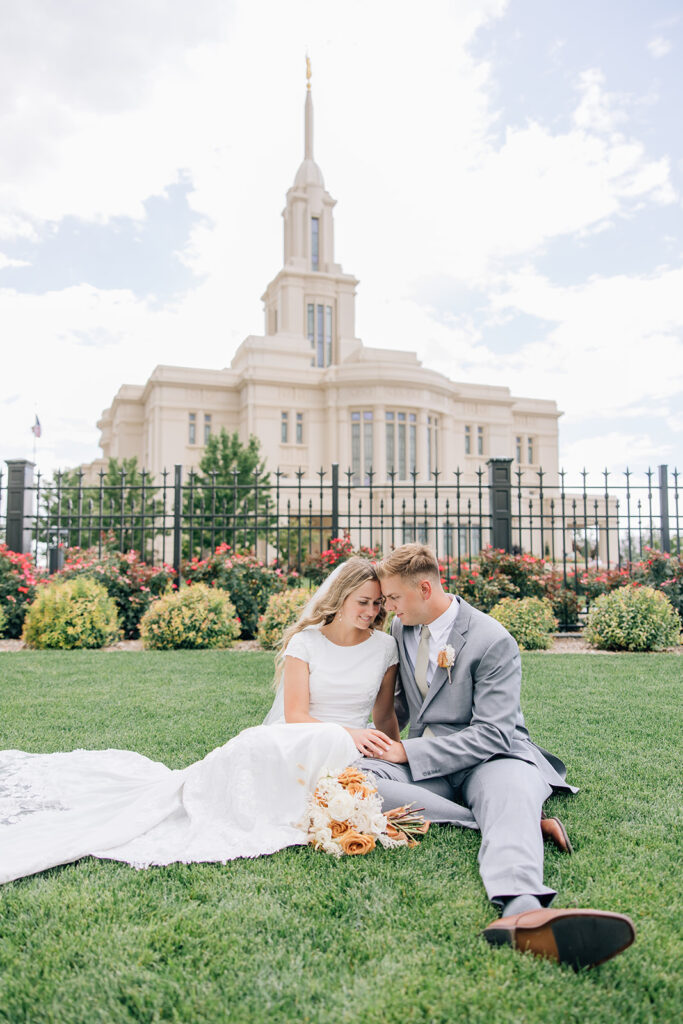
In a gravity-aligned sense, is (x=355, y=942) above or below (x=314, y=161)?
below

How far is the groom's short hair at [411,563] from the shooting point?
11.0 feet

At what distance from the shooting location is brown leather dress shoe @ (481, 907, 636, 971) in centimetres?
202

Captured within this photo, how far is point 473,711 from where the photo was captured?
3.31 meters

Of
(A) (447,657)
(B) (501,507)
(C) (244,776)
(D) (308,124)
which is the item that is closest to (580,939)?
(A) (447,657)

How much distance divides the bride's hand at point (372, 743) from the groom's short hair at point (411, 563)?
0.73m

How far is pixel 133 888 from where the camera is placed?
8.63 ft

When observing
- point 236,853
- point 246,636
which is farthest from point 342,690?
point 246,636

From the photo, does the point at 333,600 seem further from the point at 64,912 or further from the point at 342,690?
the point at 64,912

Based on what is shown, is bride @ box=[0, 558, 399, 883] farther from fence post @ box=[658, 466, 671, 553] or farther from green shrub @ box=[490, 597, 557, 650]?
fence post @ box=[658, 466, 671, 553]

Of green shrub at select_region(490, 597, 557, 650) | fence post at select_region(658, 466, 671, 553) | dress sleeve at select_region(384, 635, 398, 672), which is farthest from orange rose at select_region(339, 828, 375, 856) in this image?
fence post at select_region(658, 466, 671, 553)

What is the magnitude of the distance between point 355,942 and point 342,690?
4.75 feet

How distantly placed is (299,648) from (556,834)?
1432 millimetres

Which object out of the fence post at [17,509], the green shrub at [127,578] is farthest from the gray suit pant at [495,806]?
the fence post at [17,509]

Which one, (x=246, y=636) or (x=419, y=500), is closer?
(x=246, y=636)
